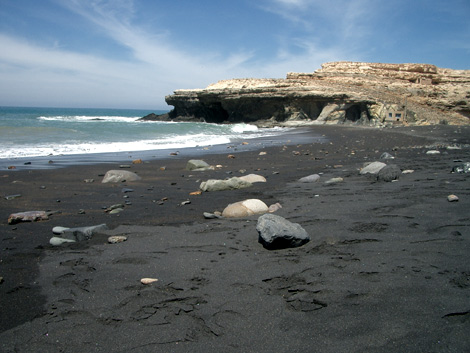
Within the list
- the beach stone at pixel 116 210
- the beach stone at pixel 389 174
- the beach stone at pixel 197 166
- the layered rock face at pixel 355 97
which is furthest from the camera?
the layered rock face at pixel 355 97

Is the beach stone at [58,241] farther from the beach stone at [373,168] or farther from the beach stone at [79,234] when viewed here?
the beach stone at [373,168]

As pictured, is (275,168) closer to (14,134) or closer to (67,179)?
(67,179)

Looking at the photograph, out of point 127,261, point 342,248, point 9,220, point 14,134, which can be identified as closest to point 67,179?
point 9,220

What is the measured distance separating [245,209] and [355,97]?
27.9 metres

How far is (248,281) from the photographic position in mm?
2490

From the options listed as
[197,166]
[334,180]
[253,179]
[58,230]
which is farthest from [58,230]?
[197,166]

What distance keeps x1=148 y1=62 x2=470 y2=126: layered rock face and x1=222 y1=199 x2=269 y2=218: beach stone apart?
2595 cm

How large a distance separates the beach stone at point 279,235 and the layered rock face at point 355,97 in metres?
27.1

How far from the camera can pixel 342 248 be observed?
2.92 m

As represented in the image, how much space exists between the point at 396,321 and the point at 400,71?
124 ft

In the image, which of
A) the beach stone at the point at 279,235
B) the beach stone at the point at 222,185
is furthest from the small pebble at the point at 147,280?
the beach stone at the point at 222,185

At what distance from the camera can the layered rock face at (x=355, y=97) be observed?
2911 centimetres

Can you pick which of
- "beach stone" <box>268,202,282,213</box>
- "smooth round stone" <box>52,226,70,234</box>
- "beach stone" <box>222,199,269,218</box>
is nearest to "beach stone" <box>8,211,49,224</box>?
"smooth round stone" <box>52,226,70,234</box>

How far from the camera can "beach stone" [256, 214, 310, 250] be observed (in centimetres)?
302
